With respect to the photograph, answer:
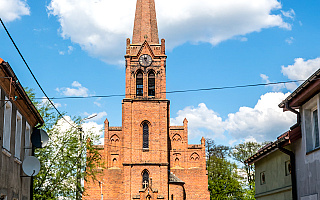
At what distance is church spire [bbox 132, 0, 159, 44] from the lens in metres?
53.2

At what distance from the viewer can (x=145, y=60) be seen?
51.3 m

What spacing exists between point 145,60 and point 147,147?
10.00 m

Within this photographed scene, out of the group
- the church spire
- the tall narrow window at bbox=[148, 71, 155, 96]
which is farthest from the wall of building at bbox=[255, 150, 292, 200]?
the church spire

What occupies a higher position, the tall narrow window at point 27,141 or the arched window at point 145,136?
the arched window at point 145,136

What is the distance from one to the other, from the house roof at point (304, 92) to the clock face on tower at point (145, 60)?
36.4 metres

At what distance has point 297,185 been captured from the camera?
597 inches

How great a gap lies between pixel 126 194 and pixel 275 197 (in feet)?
98.8

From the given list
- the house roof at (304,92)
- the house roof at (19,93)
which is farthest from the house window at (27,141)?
the house roof at (304,92)

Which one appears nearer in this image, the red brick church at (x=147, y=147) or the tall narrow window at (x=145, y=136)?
the red brick church at (x=147, y=147)

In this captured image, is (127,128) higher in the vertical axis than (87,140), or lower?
higher

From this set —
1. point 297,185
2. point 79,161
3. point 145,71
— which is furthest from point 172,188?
point 297,185

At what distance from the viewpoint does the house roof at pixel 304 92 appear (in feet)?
39.9

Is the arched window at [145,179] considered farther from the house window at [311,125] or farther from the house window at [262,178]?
the house window at [311,125]

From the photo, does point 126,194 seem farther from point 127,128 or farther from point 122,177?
point 127,128
